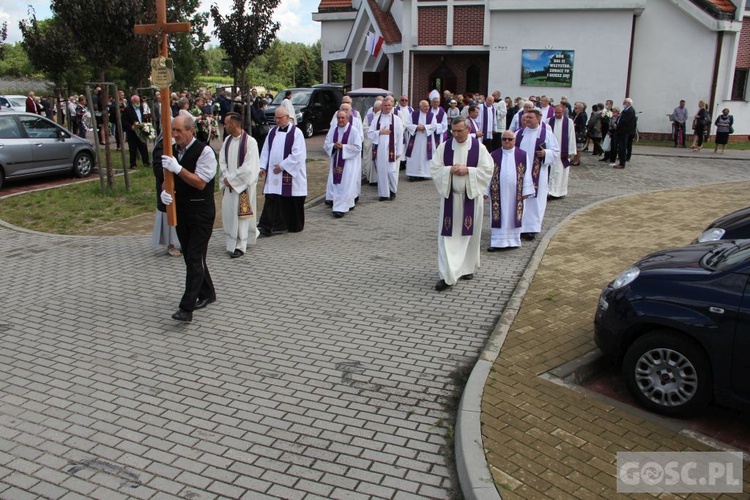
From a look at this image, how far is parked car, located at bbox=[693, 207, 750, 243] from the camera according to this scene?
762cm

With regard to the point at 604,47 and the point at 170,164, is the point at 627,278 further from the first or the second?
the point at 604,47

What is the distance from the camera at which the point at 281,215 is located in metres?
11.2

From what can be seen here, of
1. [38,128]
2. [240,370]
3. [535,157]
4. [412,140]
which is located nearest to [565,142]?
[535,157]

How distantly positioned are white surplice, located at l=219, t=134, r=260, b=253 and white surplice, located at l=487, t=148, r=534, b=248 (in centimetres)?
365

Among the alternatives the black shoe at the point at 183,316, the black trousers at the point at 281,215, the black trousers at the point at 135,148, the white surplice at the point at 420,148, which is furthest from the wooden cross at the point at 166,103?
the black trousers at the point at 135,148

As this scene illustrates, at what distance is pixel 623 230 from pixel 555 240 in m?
1.45

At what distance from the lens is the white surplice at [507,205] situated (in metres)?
9.99

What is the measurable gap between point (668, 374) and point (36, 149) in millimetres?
15098

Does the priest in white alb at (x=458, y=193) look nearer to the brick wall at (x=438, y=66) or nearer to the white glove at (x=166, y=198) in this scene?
the white glove at (x=166, y=198)

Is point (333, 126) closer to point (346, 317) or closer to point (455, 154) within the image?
point (455, 154)

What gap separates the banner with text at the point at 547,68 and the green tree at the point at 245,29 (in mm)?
12828

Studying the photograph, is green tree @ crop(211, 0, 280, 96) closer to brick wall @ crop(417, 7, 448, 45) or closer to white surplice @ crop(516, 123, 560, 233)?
white surplice @ crop(516, 123, 560, 233)

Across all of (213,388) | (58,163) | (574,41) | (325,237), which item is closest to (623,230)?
(325,237)

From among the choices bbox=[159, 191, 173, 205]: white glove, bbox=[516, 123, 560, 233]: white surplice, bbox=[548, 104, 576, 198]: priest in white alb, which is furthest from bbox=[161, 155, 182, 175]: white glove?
bbox=[548, 104, 576, 198]: priest in white alb
